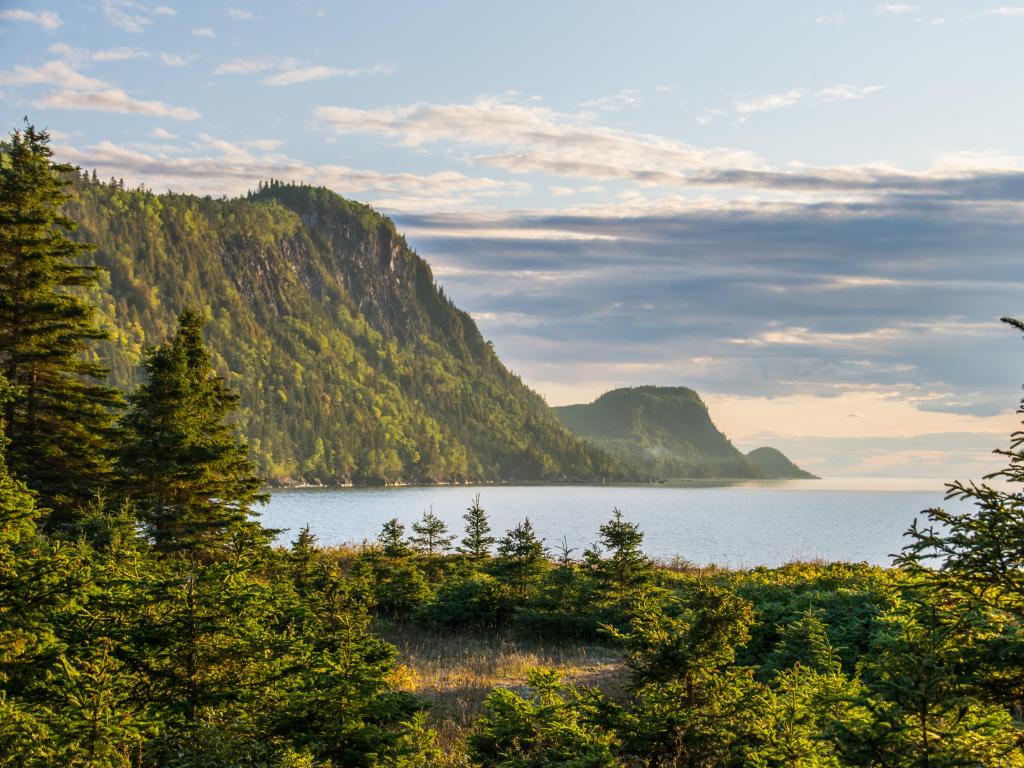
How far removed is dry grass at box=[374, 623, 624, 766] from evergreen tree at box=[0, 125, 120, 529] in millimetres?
9381

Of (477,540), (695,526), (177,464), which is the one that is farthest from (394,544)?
(695,526)

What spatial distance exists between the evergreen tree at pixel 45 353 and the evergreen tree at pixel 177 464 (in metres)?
1.40

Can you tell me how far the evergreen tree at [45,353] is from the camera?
2309 centimetres

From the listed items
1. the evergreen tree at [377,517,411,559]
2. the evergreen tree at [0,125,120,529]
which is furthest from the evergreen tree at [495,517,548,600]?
the evergreen tree at [0,125,120,529]

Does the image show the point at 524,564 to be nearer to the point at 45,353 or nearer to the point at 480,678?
the point at 480,678

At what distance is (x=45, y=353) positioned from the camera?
922 inches

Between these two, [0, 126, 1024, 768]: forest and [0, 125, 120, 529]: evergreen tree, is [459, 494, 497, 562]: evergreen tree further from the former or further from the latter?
[0, 126, 1024, 768]: forest

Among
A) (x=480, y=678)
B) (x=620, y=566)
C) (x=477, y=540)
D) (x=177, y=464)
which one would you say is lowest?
(x=480, y=678)

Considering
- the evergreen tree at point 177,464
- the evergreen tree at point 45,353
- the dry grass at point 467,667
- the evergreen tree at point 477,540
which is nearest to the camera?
the dry grass at point 467,667

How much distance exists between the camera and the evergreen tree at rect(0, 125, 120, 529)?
2309 cm

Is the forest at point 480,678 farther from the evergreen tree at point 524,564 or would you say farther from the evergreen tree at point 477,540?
the evergreen tree at point 477,540

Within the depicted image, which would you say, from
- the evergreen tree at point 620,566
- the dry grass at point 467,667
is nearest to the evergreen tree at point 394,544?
the dry grass at point 467,667

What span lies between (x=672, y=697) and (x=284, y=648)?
13.3ft

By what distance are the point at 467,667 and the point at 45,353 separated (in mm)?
14451
